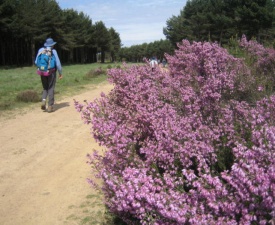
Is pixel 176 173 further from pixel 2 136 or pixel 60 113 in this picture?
pixel 60 113

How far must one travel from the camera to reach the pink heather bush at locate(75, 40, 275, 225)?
7.84 feet

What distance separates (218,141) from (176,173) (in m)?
0.58

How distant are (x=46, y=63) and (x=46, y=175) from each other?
5639 mm

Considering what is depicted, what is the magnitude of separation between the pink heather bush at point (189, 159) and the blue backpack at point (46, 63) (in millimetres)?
6040

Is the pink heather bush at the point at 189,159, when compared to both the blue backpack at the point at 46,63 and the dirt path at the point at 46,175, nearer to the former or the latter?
the dirt path at the point at 46,175

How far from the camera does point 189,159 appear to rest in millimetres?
3020

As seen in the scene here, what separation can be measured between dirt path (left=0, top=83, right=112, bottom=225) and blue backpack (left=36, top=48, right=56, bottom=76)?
195cm

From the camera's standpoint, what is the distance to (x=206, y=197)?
2508mm

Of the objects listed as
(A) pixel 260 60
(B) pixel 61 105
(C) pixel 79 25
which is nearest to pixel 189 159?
(A) pixel 260 60

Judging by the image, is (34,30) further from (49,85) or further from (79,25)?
(49,85)

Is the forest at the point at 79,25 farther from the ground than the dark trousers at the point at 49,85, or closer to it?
farther from the ground

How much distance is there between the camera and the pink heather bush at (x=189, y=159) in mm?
2389

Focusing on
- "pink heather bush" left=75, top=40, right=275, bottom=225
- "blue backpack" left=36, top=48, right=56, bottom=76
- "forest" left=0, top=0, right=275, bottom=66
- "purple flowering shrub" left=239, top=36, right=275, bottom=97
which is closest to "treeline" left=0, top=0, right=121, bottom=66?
"forest" left=0, top=0, right=275, bottom=66

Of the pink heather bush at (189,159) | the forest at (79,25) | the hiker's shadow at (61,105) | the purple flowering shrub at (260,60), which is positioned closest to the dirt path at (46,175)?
the pink heather bush at (189,159)
